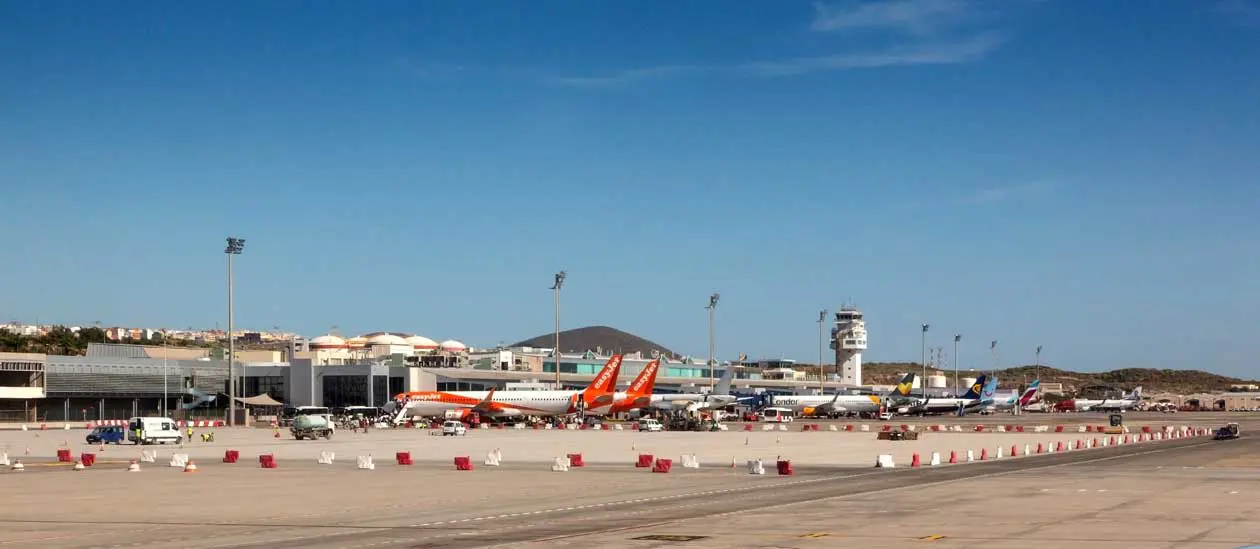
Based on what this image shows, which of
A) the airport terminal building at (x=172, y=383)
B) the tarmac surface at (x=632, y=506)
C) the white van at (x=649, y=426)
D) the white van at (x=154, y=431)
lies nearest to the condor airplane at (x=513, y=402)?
the white van at (x=649, y=426)

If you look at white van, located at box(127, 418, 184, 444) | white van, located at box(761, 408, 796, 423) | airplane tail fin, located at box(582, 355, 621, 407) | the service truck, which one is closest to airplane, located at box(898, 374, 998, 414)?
white van, located at box(761, 408, 796, 423)

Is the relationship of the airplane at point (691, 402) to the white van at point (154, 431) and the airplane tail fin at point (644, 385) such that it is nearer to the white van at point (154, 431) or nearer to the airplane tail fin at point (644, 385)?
the airplane tail fin at point (644, 385)

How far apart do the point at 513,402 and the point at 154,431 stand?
50196 millimetres

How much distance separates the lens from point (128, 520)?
37094mm

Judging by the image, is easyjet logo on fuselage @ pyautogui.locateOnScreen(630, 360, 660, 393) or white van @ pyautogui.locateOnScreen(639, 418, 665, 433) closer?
white van @ pyautogui.locateOnScreen(639, 418, 665, 433)

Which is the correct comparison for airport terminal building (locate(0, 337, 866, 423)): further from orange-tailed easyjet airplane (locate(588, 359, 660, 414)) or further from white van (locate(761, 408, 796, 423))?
orange-tailed easyjet airplane (locate(588, 359, 660, 414))

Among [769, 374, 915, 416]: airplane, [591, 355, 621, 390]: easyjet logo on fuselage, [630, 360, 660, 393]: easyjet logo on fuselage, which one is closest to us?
[591, 355, 621, 390]: easyjet logo on fuselage

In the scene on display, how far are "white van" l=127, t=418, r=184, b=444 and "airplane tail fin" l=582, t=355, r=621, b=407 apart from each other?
52.2 m

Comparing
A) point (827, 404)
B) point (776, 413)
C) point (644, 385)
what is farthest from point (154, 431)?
point (827, 404)

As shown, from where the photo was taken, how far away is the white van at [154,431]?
88188 millimetres

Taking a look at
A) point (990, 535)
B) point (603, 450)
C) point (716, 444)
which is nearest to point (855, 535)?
point (990, 535)

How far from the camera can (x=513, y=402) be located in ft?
442

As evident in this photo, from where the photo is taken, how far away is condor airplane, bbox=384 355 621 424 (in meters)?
135

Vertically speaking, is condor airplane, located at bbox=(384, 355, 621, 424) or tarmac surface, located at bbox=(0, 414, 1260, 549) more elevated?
condor airplane, located at bbox=(384, 355, 621, 424)
